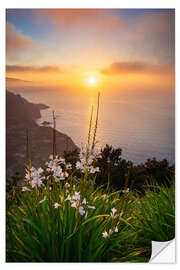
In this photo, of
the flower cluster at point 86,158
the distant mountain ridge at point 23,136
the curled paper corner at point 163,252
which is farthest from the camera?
the distant mountain ridge at point 23,136

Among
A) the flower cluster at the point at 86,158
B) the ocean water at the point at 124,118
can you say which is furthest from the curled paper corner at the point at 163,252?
the flower cluster at the point at 86,158

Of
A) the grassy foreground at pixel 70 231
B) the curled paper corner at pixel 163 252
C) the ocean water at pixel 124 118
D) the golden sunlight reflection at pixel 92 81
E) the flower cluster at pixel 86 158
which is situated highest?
the golden sunlight reflection at pixel 92 81

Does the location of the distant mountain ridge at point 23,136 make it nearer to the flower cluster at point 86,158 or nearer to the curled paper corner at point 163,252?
the flower cluster at point 86,158

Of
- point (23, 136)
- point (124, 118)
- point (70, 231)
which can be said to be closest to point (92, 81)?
point (124, 118)

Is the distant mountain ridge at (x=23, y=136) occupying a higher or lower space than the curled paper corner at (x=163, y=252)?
higher

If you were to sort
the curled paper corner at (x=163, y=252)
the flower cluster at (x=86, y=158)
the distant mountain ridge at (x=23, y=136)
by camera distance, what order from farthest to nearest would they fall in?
1. the distant mountain ridge at (x=23, y=136)
2. the curled paper corner at (x=163, y=252)
3. the flower cluster at (x=86, y=158)

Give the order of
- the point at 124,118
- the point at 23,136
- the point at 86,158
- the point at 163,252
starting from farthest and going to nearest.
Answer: the point at 124,118
the point at 23,136
the point at 163,252
the point at 86,158

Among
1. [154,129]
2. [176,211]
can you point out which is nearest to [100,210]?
[176,211]

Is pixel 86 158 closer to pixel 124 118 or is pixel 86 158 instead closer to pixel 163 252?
pixel 124 118
